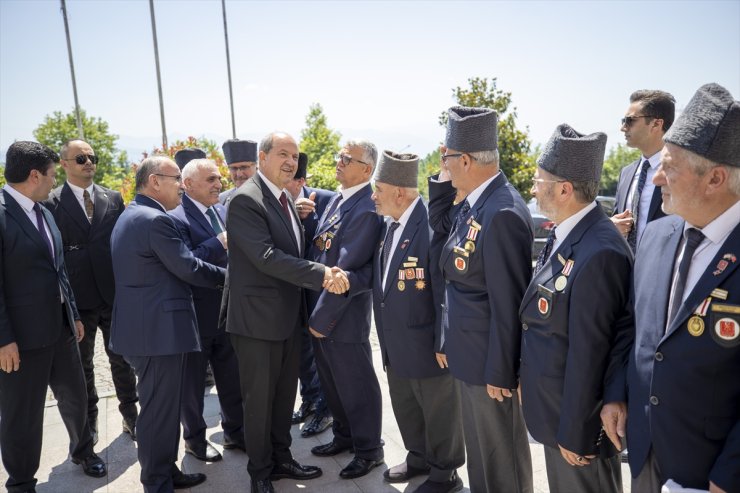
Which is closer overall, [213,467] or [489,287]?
[489,287]

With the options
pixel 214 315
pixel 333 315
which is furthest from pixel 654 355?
pixel 214 315

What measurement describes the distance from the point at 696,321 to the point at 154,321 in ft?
10.1

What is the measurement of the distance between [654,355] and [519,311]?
A: 2.32 ft

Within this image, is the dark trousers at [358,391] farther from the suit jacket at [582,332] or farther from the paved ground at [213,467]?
the suit jacket at [582,332]

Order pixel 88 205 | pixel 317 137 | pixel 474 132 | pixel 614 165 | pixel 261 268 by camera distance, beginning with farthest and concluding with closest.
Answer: pixel 614 165
pixel 317 137
pixel 88 205
pixel 261 268
pixel 474 132

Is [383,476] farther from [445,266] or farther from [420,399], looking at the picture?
[445,266]

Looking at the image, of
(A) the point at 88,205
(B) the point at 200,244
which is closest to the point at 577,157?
(B) the point at 200,244

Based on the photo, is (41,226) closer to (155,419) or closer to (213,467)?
(155,419)

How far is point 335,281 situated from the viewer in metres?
3.50

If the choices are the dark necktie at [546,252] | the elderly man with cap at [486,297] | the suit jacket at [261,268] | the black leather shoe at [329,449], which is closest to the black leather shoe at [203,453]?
the black leather shoe at [329,449]

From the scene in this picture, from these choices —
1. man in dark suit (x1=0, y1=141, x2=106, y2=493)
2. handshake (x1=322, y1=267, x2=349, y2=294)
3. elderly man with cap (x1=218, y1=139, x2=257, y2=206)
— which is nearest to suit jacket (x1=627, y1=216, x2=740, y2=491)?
handshake (x1=322, y1=267, x2=349, y2=294)

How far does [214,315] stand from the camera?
4254mm

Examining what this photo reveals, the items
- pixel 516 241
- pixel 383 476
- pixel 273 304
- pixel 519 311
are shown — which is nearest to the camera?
pixel 519 311

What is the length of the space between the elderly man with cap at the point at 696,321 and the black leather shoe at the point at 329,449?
8.60ft
